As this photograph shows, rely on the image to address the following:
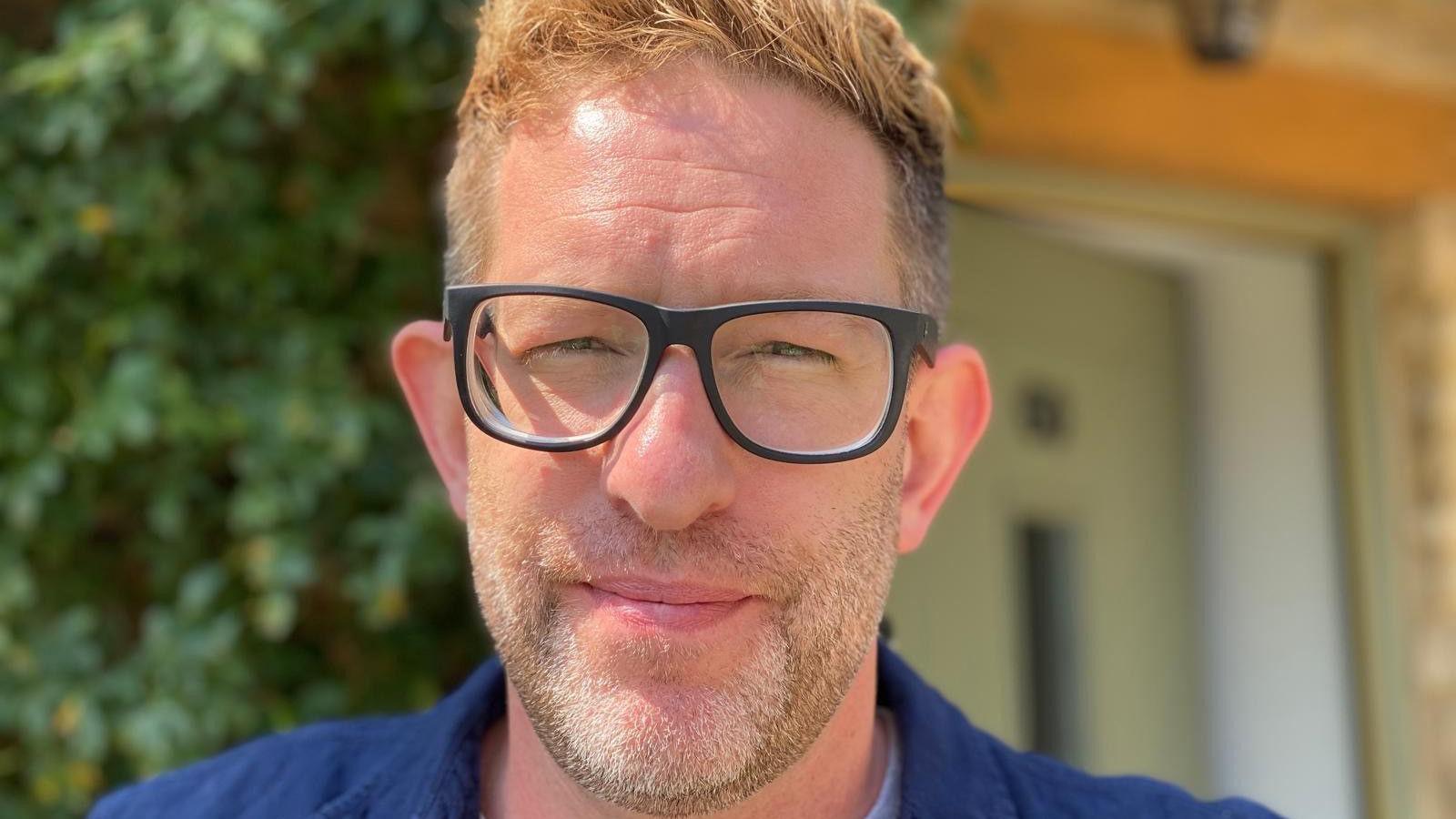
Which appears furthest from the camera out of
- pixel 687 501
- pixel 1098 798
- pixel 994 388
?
pixel 994 388

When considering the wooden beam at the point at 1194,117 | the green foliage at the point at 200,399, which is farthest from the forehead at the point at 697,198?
the wooden beam at the point at 1194,117

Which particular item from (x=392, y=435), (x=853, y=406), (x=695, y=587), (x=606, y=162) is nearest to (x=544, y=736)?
(x=695, y=587)

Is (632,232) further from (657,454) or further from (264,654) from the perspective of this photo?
(264,654)

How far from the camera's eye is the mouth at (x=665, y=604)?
1354 mm

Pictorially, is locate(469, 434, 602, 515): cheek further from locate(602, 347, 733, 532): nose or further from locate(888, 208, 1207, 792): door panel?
locate(888, 208, 1207, 792): door panel

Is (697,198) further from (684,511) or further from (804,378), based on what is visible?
(684,511)

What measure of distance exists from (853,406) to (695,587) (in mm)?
230

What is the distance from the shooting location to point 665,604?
4.45ft

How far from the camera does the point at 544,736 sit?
141 centimetres

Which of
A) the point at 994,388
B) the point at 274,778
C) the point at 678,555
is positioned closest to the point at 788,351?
the point at 678,555

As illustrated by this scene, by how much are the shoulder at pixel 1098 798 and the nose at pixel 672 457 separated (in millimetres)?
543

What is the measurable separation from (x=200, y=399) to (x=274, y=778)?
2.83 feet

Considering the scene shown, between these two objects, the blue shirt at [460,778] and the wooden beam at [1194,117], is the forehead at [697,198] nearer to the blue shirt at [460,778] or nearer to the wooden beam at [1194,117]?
the blue shirt at [460,778]

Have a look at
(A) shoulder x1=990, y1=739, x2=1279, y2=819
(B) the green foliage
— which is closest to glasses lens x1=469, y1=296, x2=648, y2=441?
(A) shoulder x1=990, y1=739, x2=1279, y2=819
